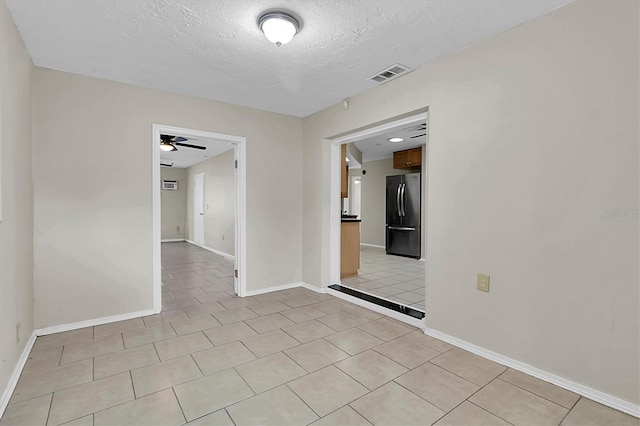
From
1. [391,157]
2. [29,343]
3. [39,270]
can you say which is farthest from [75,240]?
[391,157]

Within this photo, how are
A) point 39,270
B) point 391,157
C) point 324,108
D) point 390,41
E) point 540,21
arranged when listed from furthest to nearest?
point 391,157 < point 324,108 < point 39,270 < point 390,41 < point 540,21

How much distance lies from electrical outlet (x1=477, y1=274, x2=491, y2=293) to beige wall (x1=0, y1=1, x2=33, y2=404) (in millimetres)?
3128

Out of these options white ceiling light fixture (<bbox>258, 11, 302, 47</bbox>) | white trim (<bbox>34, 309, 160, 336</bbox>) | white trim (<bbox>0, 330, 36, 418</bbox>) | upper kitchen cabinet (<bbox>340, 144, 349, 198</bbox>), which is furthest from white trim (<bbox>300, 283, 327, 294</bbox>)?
white ceiling light fixture (<bbox>258, 11, 302, 47</bbox>)

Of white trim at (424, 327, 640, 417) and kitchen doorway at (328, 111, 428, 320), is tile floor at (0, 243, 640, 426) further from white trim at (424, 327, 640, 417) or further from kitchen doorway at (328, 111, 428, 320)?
kitchen doorway at (328, 111, 428, 320)

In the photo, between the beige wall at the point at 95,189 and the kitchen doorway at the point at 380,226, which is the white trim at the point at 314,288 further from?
Answer: the beige wall at the point at 95,189

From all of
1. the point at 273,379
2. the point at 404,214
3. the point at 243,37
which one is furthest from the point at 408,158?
the point at 273,379

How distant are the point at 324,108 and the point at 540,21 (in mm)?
2426

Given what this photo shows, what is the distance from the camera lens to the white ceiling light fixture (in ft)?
6.76

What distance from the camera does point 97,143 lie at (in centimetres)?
307

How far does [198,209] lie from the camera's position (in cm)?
888

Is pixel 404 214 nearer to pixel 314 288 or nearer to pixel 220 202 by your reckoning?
pixel 314 288

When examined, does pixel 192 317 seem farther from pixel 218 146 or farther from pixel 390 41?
pixel 218 146

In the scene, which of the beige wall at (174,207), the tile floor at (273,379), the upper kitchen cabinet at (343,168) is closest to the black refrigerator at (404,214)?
the upper kitchen cabinet at (343,168)

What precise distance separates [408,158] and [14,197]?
647cm
